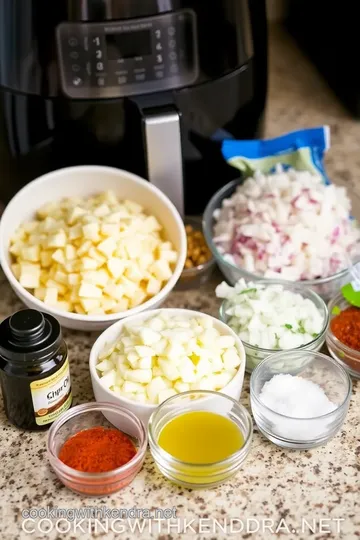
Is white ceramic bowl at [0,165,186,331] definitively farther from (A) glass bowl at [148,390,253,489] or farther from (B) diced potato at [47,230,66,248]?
(A) glass bowl at [148,390,253,489]

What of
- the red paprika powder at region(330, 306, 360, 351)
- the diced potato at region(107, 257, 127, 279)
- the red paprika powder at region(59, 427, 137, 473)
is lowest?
the red paprika powder at region(59, 427, 137, 473)

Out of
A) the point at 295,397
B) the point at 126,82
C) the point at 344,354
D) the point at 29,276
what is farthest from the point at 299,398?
the point at 126,82

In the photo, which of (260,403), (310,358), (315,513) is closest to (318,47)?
(310,358)

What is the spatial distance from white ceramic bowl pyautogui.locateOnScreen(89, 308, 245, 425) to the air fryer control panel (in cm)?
34

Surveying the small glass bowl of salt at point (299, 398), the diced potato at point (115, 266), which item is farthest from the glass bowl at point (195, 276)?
the small glass bowl of salt at point (299, 398)

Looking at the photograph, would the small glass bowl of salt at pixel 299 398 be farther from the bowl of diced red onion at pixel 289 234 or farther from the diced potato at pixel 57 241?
the diced potato at pixel 57 241

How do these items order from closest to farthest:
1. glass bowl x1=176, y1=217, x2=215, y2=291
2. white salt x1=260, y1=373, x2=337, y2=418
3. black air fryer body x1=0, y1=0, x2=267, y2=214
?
A: white salt x1=260, y1=373, x2=337, y2=418 → black air fryer body x1=0, y1=0, x2=267, y2=214 → glass bowl x1=176, y1=217, x2=215, y2=291

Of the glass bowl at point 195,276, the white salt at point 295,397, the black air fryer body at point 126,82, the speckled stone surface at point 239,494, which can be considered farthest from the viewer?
the glass bowl at point 195,276

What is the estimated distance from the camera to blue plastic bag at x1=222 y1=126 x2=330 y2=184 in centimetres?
128

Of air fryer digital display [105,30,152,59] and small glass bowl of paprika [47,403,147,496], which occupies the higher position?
air fryer digital display [105,30,152,59]

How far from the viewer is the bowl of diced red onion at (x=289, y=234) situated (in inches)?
46.4

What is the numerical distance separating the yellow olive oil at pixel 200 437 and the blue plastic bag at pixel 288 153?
0.47 metres

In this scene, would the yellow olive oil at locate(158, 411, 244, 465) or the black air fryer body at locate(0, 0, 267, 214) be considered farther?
the black air fryer body at locate(0, 0, 267, 214)

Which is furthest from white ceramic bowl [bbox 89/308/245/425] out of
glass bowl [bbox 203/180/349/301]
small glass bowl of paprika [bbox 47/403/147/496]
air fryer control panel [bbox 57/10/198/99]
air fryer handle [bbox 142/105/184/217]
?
air fryer control panel [bbox 57/10/198/99]
